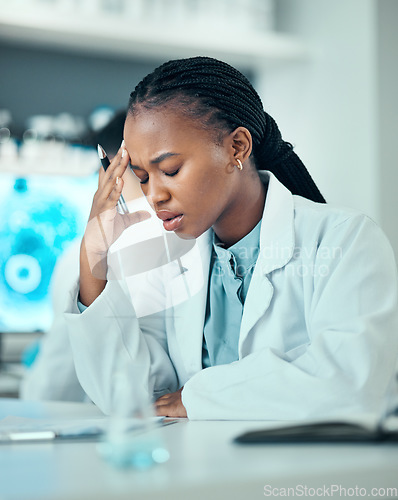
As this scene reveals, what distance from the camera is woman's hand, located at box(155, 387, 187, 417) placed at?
835 millimetres

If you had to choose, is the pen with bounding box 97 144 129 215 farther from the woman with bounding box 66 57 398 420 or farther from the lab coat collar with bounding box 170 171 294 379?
the lab coat collar with bounding box 170 171 294 379

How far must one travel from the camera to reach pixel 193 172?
87cm

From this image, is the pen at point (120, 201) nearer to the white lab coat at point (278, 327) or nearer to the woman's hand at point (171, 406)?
the white lab coat at point (278, 327)

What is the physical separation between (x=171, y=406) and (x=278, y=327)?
200mm

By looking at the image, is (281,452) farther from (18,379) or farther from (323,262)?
(18,379)

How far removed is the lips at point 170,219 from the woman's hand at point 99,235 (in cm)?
4

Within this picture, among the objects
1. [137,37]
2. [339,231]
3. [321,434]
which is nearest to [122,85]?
[137,37]

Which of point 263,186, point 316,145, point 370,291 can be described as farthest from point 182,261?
point 316,145

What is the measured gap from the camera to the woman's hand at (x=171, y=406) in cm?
83

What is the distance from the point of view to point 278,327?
0.92 metres

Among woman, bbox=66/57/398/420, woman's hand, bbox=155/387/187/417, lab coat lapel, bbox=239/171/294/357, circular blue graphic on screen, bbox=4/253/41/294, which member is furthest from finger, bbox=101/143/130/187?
circular blue graphic on screen, bbox=4/253/41/294

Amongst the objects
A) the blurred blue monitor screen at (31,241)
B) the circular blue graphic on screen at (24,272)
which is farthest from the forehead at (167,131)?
the circular blue graphic on screen at (24,272)

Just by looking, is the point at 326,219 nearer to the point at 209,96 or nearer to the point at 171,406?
the point at 209,96

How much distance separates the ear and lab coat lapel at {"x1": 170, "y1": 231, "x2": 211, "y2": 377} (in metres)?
0.15
